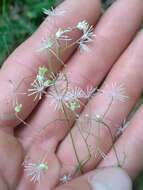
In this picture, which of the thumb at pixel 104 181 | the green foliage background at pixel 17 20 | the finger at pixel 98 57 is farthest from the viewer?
the green foliage background at pixel 17 20

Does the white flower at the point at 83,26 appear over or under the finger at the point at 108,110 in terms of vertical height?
over

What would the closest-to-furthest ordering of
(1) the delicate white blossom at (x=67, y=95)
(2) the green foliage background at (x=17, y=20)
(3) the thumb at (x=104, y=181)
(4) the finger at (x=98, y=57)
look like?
(3) the thumb at (x=104, y=181) < (1) the delicate white blossom at (x=67, y=95) < (4) the finger at (x=98, y=57) < (2) the green foliage background at (x=17, y=20)

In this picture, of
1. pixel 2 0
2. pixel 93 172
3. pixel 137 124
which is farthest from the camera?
pixel 2 0

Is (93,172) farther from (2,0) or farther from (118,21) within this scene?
(2,0)

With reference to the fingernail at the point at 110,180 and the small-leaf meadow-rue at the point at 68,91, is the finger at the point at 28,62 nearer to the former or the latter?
the small-leaf meadow-rue at the point at 68,91

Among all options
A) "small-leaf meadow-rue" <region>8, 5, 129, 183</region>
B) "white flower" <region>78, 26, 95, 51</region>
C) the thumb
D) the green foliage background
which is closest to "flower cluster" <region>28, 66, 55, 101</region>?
"small-leaf meadow-rue" <region>8, 5, 129, 183</region>

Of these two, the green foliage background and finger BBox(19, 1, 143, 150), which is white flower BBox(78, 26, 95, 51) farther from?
the green foliage background

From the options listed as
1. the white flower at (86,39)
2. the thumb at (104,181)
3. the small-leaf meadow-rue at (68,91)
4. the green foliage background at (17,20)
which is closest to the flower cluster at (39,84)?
the small-leaf meadow-rue at (68,91)

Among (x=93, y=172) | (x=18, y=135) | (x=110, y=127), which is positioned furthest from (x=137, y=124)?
(x=18, y=135)
